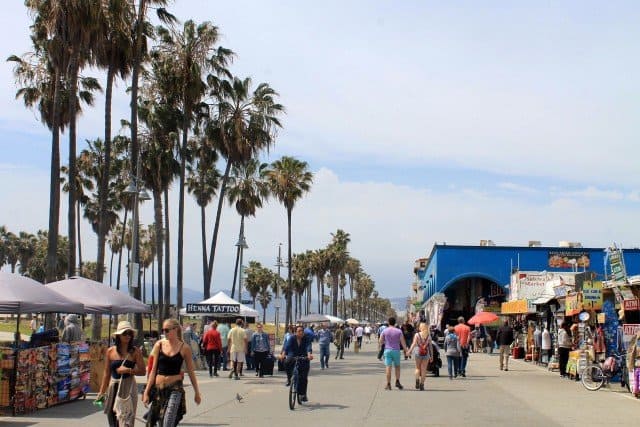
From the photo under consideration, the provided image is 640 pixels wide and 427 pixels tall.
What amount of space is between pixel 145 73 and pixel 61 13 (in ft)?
32.8

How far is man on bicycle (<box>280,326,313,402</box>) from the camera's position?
1459cm

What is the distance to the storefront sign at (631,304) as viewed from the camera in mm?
19106

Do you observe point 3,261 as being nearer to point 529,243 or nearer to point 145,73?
point 529,243

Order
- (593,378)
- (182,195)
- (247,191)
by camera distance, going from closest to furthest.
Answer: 1. (593,378)
2. (182,195)
3. (247,191)

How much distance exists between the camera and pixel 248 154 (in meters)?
39.1

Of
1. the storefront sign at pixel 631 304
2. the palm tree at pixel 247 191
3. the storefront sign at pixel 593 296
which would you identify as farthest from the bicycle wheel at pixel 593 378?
the palm tree at pixel 247 191

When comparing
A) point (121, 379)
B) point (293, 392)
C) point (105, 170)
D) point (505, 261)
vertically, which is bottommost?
point (293, 392)

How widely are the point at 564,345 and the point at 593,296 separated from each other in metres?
2.25

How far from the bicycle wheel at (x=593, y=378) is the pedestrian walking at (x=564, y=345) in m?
3.46

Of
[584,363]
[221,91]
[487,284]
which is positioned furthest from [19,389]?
[487,284]

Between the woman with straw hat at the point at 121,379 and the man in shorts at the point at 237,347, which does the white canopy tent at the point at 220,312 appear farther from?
the woman with straw hat at the point at 121,379

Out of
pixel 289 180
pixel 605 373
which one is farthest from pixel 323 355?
pixel 289 180

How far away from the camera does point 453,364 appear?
23.0 m

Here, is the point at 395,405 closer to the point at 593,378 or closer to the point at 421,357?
the point at 421,357
